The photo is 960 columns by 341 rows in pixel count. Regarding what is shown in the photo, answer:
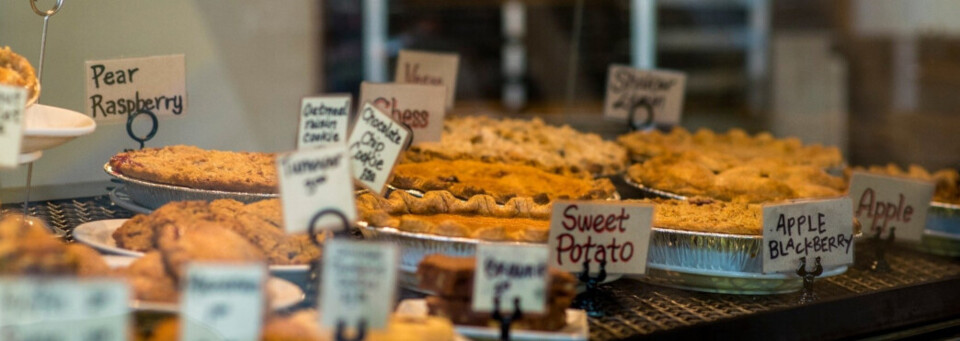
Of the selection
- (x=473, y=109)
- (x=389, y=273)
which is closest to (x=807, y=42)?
(x=473, y=109)

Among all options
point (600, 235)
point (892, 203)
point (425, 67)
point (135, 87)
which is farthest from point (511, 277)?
point (425, 67)

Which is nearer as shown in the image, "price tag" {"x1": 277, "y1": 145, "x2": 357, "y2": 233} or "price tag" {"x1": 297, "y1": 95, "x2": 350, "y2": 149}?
"price tag" {"x1": 277, "y1": 145, "x2": 357, "y2": 233}

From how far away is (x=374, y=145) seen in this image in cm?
229

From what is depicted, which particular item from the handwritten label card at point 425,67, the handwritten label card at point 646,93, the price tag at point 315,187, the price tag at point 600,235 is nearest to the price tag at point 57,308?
the price tag at point 315,187

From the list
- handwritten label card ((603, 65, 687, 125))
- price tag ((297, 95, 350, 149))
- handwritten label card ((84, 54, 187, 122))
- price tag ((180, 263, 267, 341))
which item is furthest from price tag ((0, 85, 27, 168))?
handwritten label card ((603, 65, 687, 125))

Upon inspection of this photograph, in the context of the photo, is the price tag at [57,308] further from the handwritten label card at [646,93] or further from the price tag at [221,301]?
the handwritten label card at [646,93]

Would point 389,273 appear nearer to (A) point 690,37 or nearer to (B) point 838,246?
(B) point 838,246

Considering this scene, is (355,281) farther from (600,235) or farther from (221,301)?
(600,235)

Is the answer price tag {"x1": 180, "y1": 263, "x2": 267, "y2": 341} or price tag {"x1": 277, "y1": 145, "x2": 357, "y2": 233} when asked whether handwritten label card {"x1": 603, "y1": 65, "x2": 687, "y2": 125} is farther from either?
price tag {"x1": 180, "y1": 263, "x2": 267, "y2": 341}

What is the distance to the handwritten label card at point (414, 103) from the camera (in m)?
3.09

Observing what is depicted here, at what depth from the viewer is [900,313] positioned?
2.38 meters

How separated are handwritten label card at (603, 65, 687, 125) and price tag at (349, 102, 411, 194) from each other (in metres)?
1.75

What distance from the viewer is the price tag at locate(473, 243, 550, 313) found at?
1747 millimetres

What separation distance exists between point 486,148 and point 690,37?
4.04m
